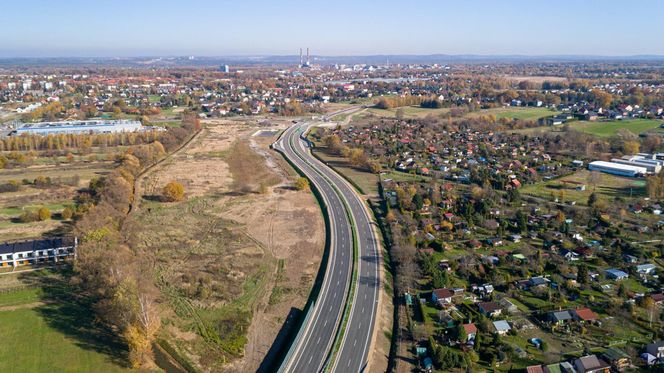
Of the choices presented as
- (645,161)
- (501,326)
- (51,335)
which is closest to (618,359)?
(501,326)

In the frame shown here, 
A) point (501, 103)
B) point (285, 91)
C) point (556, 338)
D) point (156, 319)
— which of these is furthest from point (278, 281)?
point (285, 91)

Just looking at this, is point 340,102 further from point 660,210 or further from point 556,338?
point 556,338

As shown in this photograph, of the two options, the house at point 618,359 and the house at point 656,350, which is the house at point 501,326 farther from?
the house at point 656,350

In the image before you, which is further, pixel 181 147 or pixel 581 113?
pixel 581 113

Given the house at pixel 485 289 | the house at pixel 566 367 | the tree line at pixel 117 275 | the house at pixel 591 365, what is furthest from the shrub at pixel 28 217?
the house at pixel 591 365

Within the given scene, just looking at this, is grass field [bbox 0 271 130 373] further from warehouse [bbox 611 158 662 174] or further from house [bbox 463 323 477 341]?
warehouse [bbox 611 158 662 174]

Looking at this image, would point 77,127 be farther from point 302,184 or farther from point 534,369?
point 534,369
